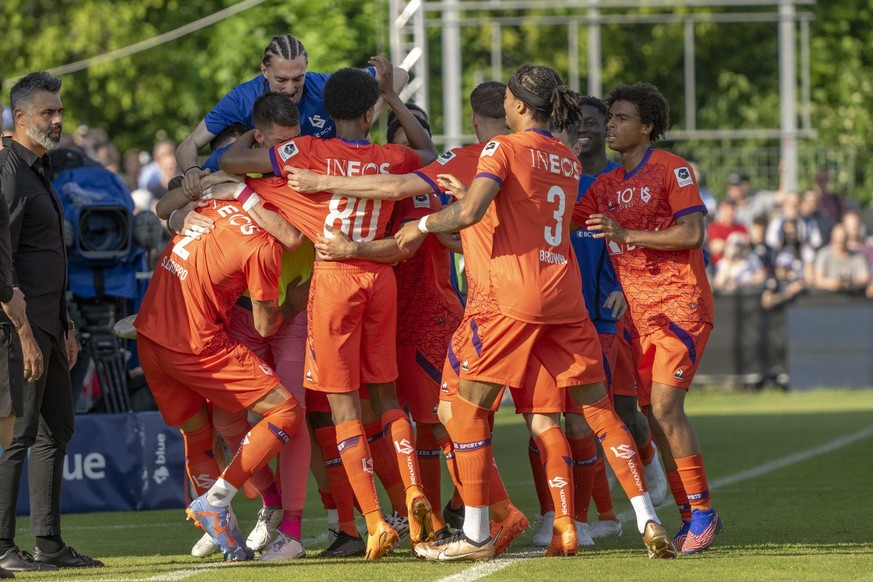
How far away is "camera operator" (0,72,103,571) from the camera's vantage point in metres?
7.65

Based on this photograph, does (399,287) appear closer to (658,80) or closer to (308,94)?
(308,94)

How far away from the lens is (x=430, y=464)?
8516 millimetres

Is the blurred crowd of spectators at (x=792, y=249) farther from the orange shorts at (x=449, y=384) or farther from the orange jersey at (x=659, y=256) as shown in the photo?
the orange shorts at (x=449, y=384)

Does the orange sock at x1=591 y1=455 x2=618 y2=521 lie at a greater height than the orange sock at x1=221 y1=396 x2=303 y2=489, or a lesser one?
lesser

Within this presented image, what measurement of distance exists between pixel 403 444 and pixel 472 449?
40cm

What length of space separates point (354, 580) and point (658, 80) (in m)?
28.7

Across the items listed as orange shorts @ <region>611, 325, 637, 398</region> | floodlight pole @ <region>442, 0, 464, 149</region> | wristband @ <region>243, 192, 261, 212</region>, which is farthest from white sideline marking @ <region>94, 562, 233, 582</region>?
floodlight pole @ <region>442, 0, 464, 149</region>

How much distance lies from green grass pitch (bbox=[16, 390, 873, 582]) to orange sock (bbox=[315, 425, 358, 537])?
0.79 ft

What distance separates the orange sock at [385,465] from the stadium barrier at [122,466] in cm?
227

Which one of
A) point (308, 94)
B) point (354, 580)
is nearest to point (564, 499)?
point (354, 580)

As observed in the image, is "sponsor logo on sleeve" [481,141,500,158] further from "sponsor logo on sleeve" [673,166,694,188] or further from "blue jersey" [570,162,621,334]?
"blue jersey" [570,162,621,334]

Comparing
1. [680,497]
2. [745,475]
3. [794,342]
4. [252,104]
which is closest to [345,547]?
[680,497]

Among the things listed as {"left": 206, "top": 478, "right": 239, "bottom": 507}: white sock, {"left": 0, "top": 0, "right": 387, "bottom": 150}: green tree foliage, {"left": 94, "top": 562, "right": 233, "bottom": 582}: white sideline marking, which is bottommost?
{"left": 94, "top": 562, "right": 233, "bottom": 582}: white sideline marking

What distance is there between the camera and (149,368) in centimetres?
808
